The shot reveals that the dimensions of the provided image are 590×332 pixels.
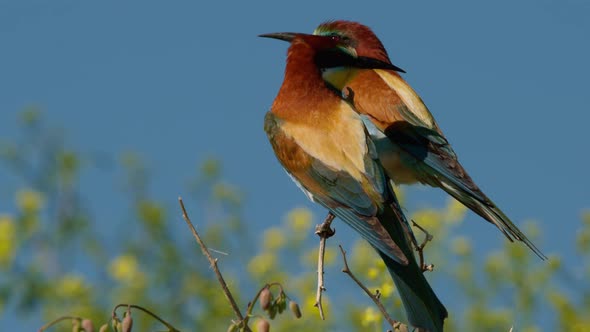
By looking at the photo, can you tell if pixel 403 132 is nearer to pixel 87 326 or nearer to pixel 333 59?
pixel 333 59

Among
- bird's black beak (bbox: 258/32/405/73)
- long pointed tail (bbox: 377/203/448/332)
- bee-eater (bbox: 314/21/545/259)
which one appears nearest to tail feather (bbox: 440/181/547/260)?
bee-eater (bbox: 314/21/545/259)

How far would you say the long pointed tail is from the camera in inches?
112

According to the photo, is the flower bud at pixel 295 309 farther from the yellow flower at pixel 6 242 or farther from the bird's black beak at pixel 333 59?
the yellow flower at pixel 6 242

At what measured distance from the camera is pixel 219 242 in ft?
26.0

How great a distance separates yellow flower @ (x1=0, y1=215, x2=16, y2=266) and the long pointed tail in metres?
5.01

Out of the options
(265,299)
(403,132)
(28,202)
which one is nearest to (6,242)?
(28,202)

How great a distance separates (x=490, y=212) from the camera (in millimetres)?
3248

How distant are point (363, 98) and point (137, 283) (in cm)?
377

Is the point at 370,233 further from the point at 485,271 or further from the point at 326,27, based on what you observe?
the point at 485,271

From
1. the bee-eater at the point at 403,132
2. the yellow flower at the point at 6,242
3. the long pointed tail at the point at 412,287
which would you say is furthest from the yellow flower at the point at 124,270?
the long pointed tail at the point at 412,287

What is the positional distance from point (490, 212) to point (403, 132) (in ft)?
1.87

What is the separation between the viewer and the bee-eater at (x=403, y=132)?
355 cm

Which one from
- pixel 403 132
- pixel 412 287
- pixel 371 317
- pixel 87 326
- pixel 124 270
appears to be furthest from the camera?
pixel 124 270

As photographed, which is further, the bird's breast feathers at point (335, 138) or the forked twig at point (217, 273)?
the bird's breast feathers at point (335, 138)
